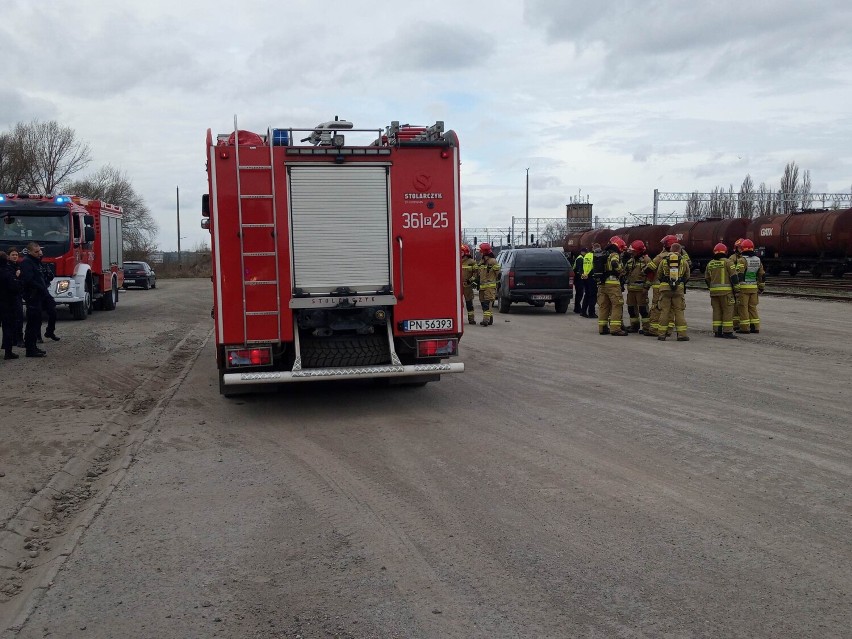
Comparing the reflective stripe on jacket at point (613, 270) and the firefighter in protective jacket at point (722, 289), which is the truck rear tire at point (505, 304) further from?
the firefighter in protective jacket at point (722, 289)

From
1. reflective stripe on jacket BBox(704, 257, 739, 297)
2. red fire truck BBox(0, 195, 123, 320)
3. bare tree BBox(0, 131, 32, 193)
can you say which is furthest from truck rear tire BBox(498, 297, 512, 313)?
bare tree BBox(0, 131, 32, 193)

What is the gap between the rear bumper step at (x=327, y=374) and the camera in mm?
8227

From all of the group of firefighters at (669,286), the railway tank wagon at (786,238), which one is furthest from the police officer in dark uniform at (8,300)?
the railway tank wagon at (786,238)

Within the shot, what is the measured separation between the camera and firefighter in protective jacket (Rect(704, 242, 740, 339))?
1519cm

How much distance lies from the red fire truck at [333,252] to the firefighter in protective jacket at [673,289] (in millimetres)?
7156

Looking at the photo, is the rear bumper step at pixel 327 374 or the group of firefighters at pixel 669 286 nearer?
the rear bumper step at pixel 327 374

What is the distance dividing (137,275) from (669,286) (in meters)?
35.1

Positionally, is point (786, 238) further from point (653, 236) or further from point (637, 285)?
point (637, 285)

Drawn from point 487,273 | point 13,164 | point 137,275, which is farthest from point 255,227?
point 13,164

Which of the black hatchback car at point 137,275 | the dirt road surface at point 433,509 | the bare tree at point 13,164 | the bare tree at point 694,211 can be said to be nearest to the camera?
the dirt road surface at point 433,509

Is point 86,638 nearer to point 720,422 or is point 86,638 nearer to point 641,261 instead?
point 720,422

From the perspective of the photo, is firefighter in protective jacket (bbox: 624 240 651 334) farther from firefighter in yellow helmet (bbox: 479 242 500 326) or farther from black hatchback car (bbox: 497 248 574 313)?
black hatchback car (bbox: 497 248 574 313)

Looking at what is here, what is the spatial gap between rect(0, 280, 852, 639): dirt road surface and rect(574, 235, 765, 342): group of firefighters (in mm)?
4369

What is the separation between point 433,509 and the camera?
543cm
